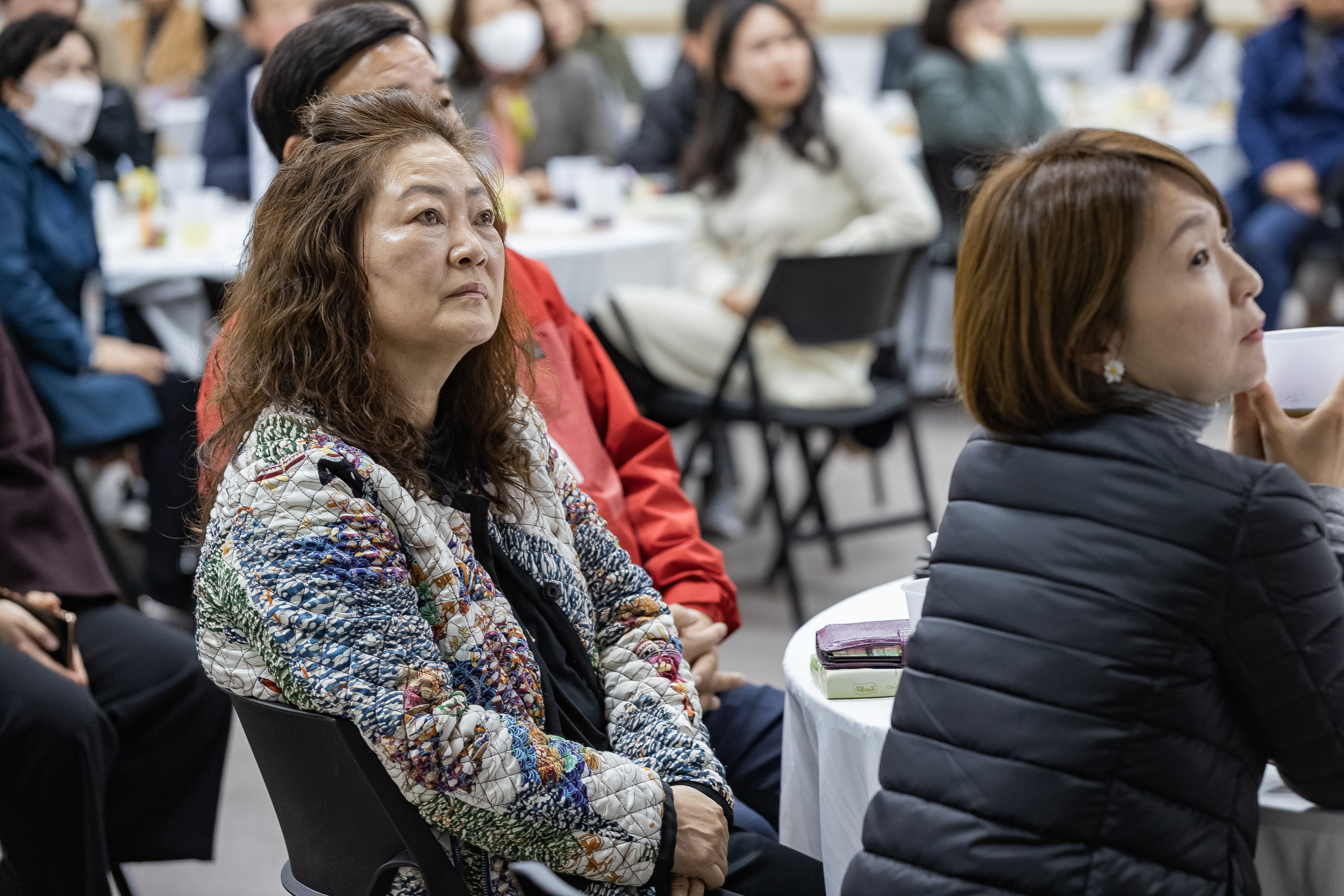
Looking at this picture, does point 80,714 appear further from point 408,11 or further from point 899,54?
point 899,54

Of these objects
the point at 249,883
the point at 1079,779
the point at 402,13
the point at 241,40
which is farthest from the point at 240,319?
the point at 241,40

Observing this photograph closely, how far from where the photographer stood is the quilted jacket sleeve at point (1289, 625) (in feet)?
3.51

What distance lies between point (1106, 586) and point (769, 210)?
2.72 meters

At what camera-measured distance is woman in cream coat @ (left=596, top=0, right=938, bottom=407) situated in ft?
11.6

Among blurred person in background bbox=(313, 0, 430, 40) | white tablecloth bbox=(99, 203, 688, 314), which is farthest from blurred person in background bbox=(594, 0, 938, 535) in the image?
blurred person in background bbox=(313, 0, 430, 40)

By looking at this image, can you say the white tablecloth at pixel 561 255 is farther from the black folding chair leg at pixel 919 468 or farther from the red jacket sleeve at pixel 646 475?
the red jacket sleeve at pixel 646 475

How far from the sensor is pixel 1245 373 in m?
1.19

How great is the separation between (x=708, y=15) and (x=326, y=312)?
427 centimetres

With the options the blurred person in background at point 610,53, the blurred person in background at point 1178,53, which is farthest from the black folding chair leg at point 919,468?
the blurred person in background at point 610,53

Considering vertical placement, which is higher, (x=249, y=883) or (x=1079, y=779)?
(x=1079, y=779)

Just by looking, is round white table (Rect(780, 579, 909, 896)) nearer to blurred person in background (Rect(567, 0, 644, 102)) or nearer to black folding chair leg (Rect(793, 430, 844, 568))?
black folding chair leg (Rect(793, 430, 844, 568))

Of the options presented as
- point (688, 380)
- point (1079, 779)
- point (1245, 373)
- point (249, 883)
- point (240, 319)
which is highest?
point (240, 319)

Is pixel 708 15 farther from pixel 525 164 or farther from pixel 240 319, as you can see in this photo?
pixel 240 319

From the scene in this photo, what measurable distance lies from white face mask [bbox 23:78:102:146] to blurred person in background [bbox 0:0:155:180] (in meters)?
1.76
